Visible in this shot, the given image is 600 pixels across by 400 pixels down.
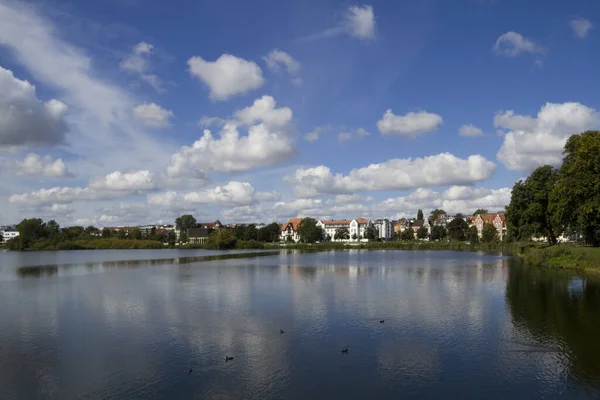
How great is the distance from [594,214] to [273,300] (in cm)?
3775

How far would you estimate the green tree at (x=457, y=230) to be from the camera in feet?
487

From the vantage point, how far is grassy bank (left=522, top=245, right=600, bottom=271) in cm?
4522

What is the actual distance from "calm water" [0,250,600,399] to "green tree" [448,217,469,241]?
115353mm

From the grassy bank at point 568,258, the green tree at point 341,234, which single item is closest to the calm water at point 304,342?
the grassy bank at point 568,258

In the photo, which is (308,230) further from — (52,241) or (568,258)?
(568,258)

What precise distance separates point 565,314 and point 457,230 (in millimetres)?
131347

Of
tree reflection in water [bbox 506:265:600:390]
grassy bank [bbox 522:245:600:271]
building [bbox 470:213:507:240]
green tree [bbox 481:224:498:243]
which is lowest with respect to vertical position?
tree reflection in water [bbox 506:265:600:390]

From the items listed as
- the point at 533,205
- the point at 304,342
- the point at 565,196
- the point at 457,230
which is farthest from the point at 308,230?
the point at 304,342

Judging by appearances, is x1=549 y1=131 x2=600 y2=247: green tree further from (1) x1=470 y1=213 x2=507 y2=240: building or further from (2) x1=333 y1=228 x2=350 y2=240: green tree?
(2) x1=333 y1=228 x2=350 y2=240: green tree

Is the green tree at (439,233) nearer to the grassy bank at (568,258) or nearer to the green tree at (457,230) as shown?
the green tree at (457,230)

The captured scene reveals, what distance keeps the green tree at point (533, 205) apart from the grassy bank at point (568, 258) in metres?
7.83

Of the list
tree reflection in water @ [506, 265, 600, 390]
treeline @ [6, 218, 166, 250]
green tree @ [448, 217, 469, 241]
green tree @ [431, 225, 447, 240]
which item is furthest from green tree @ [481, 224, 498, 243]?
treeline @ [6, 218, 166, 250]

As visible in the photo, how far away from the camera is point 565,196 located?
1817 inches

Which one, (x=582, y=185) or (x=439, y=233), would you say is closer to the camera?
(x=582, y=185)
